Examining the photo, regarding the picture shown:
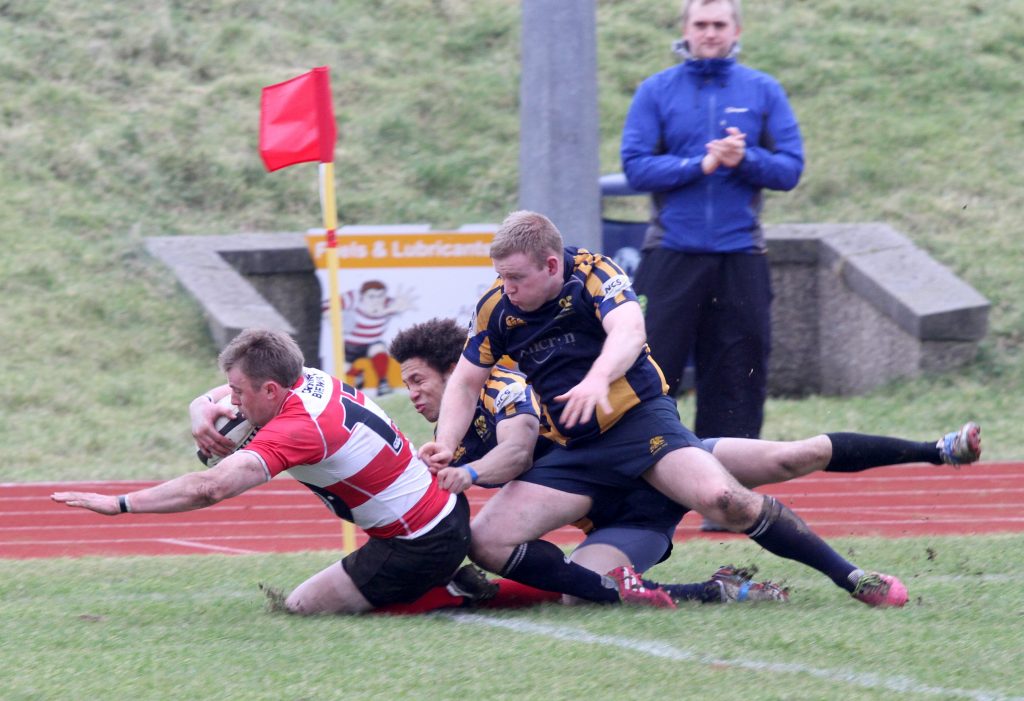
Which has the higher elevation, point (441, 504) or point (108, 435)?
point (441, 504)

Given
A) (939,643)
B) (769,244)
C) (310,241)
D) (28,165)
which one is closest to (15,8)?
(28,165)

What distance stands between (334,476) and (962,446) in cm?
212

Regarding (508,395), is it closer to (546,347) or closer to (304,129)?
(546,347)

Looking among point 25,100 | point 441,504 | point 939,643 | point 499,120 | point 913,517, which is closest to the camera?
point 939,643

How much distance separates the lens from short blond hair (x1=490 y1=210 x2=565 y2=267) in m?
5.04

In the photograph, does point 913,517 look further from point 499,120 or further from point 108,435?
point 499,120

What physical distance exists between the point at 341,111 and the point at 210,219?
8.53 feet

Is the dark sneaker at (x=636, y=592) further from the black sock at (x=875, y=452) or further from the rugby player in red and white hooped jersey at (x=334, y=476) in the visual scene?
the black sock at (x=875, y=452)

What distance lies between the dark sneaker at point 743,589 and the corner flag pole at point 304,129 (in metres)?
1.98

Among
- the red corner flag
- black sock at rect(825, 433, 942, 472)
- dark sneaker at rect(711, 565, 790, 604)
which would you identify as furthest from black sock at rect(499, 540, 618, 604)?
the red corner flag

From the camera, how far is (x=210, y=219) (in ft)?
45.5

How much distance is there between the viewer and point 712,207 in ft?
22.4

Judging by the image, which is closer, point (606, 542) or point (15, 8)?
point (606, 542)

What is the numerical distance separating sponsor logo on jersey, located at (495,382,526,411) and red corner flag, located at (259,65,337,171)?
169 cm
